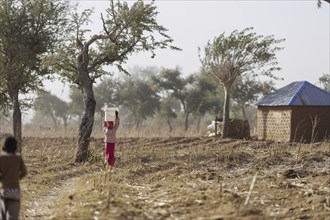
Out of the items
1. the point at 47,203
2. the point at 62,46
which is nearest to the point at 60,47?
the point at 62,46

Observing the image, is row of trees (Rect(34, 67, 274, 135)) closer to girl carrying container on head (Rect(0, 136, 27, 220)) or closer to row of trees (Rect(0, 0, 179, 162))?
row of trees (Rect(0, 0, 179, 162))

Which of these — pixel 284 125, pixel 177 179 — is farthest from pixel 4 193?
pixel 284 125

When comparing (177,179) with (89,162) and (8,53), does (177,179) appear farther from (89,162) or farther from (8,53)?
(8,53)

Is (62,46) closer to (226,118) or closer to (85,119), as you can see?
(85,119)

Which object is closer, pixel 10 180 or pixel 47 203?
pixel 10 180

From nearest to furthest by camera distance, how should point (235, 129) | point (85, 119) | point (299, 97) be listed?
point (85, 119)
point (299, 97)
point (235, 129)

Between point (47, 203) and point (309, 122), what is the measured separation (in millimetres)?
19997

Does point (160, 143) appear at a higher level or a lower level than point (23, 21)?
lower

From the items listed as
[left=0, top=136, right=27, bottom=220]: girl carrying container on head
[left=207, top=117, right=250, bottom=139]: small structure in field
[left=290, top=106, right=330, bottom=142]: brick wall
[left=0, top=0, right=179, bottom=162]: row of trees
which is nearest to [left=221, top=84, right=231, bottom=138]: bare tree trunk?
[left=207, top=117, right=250, bottom=139]: small structure in field

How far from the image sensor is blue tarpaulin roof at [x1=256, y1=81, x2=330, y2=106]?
27.0m

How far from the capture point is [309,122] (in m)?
26.6

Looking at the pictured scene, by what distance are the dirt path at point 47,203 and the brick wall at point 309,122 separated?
16721mm

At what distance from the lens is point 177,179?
10.9 m

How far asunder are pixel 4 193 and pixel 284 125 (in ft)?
72.8
